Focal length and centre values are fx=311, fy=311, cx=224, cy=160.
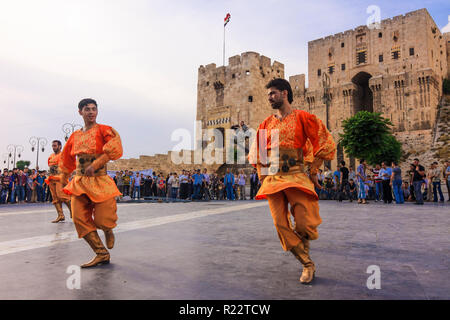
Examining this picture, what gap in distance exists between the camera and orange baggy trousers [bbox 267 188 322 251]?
265cm

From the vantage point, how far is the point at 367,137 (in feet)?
92.1

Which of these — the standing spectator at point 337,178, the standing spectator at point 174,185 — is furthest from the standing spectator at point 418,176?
the standing spectator at point 174,185

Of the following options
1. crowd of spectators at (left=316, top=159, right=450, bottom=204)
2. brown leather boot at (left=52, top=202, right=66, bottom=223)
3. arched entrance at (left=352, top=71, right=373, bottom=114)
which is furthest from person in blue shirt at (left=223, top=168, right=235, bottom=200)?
arched entrance at (left=352, top=71, right=373, bottom=114)

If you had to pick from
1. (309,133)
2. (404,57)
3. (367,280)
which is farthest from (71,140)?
(404,57)

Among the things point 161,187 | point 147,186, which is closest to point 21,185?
point 147,186

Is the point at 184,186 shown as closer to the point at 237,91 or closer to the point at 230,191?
the point at 230,191

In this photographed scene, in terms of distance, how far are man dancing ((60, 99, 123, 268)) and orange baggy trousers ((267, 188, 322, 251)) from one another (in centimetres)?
172

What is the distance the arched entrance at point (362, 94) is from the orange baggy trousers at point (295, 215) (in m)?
40.7

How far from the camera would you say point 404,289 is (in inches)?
86.7

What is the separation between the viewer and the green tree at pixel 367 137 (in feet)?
90.7

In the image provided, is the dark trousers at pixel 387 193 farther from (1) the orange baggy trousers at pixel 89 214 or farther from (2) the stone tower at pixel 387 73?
(2) the stone tower at pixel 387 73

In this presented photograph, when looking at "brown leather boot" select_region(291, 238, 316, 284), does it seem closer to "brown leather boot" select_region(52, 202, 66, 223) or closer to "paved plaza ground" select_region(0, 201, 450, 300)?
"paved plaza ground" select_region(0, 201, 450, 300)

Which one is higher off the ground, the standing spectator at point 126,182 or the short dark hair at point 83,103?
the short dark hair at point 83,103
